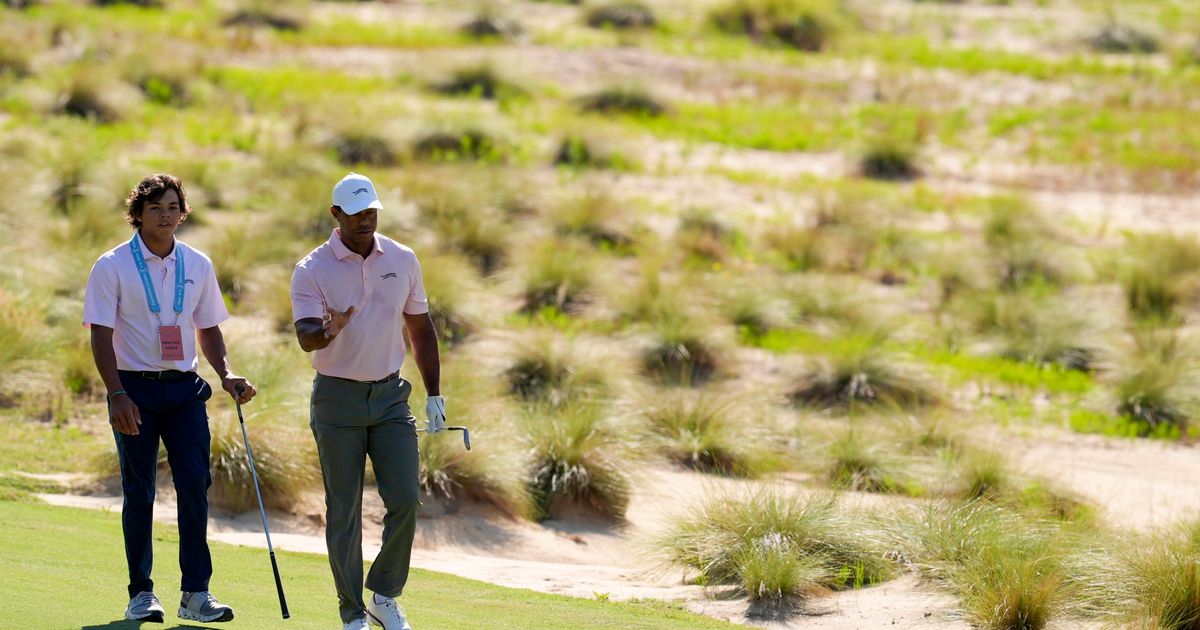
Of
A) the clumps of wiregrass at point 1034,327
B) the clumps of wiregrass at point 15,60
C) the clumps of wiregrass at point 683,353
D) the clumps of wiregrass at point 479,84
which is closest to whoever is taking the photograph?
the clumps of wiregrass at point 683,353

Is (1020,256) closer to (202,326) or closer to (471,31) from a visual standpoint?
(202,326)

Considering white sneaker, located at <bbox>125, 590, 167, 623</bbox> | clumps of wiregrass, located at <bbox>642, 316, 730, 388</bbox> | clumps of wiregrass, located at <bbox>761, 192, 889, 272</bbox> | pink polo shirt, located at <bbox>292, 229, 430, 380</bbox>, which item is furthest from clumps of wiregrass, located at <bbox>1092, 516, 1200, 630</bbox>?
clumps of wiregrass, located at <bbox>761, 192, 889, 272</bbox>

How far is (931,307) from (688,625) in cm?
1136

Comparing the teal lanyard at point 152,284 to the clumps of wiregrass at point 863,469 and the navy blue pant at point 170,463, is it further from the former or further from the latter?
the clumps of wiregrass at point 863,469

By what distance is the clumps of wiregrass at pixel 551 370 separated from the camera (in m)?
14.3

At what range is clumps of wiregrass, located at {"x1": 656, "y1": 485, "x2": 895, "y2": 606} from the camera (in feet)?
29.9

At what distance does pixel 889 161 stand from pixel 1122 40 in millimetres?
13868

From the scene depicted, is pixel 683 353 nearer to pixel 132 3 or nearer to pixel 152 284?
pixel 152 284

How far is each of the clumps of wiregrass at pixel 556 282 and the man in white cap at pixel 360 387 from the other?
425 inches

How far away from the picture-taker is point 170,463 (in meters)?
6.56

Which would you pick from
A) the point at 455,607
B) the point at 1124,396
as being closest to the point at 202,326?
the point at 455,607

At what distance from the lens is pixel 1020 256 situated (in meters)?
19.8

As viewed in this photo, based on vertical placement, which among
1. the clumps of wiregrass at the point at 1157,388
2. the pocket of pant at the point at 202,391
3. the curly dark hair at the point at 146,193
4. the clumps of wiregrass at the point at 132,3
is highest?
the curly dark hair at the point at 146,193

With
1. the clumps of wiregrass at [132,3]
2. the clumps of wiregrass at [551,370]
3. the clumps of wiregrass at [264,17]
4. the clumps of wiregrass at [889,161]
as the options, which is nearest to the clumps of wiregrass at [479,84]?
the clumps of wiregrass at [264,17]
